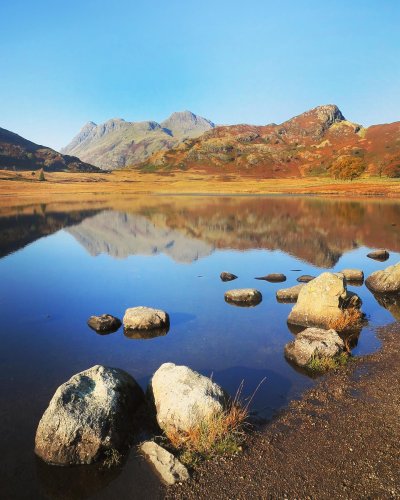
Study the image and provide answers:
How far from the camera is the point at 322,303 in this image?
21.1 metres

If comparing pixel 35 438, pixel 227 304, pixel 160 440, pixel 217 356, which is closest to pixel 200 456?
pixel 160 440

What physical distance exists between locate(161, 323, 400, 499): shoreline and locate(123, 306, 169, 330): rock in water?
928 centimetres

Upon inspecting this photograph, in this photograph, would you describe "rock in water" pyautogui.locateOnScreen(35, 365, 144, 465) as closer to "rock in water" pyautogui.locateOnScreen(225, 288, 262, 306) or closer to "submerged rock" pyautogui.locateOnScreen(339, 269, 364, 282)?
"rock in water" pyautogui.locateOnScreen(225, 288, 262, 306)

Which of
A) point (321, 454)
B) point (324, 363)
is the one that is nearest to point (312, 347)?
point (324, 363)

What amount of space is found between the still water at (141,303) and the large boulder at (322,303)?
58.5 inches

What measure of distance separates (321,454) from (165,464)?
432 cm

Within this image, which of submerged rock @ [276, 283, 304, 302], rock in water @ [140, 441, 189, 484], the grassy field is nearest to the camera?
rock in water @ [140, 441, 189, 484]

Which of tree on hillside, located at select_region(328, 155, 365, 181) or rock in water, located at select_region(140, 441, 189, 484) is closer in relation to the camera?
rock in water, located at select_region(140, 441, 189, 484)

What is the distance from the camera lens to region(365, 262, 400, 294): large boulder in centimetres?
2703

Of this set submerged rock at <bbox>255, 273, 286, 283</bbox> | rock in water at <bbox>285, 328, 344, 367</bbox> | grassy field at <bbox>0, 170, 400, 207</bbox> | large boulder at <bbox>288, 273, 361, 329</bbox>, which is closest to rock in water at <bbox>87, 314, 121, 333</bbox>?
rock in water at <bbox>285, 328, 344, 367</bbox>

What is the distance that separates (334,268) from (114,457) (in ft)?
98.4

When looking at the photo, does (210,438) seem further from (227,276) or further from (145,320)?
(227,276)

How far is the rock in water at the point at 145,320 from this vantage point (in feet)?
67.2

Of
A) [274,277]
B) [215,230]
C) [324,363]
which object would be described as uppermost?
[324,363]
